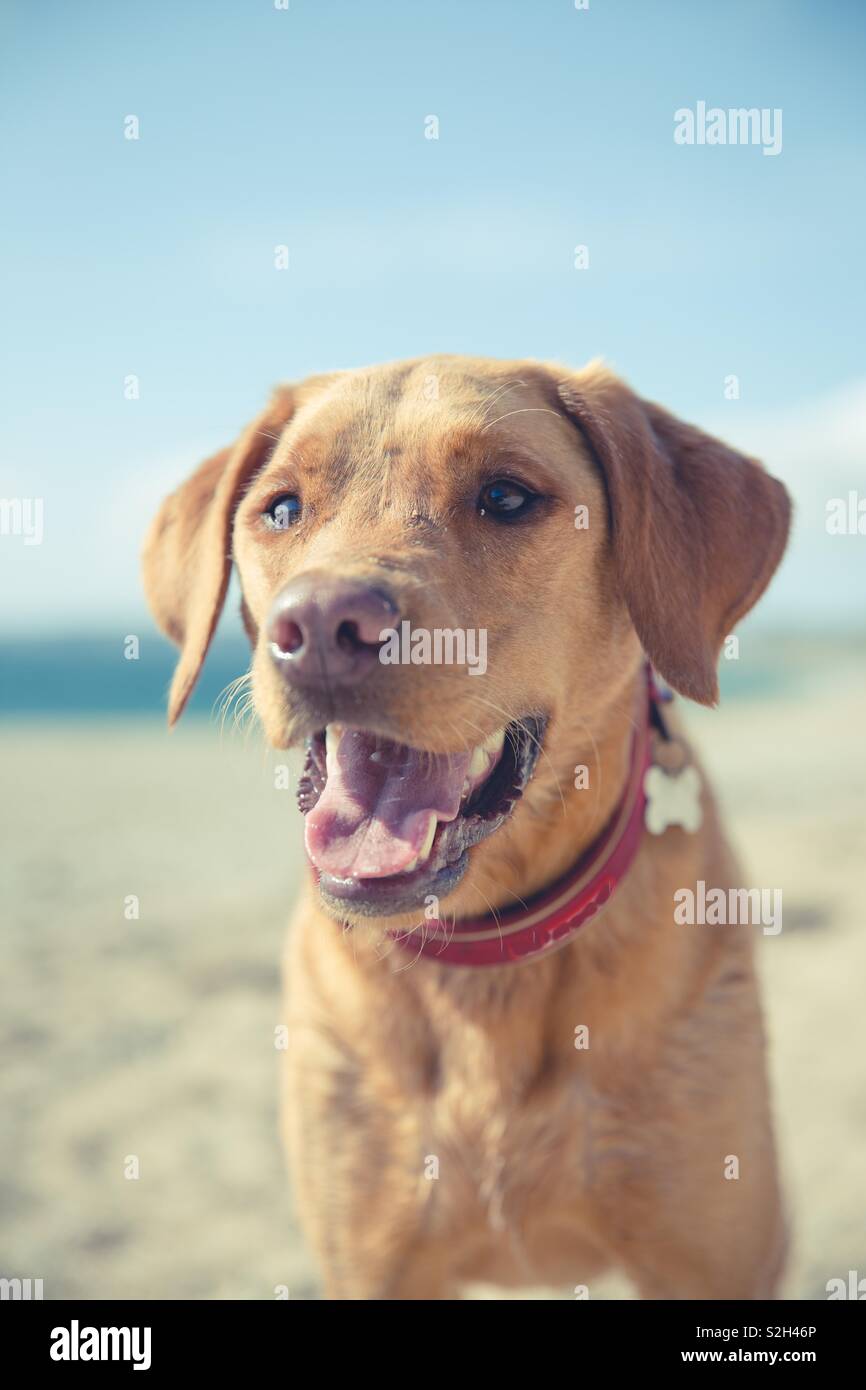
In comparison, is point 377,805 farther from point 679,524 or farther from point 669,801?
point 679,524

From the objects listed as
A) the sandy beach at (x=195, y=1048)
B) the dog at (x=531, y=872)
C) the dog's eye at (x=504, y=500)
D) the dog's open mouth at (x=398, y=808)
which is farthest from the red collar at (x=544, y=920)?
the dog's eye at (x=504, y=500)

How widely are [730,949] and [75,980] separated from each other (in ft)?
14.2

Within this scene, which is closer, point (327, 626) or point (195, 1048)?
point (327, 626)

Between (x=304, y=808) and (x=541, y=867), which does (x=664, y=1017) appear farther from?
(x=304, y=808)

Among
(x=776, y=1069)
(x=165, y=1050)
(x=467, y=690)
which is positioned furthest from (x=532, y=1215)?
(x=165, y=1050)

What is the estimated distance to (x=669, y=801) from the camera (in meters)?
2.90

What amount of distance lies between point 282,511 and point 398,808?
0.87 meters

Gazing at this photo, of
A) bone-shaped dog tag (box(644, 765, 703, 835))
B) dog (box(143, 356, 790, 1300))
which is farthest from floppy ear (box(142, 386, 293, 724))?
bone-shaped dog tag (box(644, 765, 703, 835))

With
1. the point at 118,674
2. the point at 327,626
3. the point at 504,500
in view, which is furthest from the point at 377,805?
the point at 118,674

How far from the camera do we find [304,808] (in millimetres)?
2531

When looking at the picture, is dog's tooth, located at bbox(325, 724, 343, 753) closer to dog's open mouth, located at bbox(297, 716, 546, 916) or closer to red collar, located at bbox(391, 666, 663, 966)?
dog's open mouth, located at bbox(297, 716, 546, 916)

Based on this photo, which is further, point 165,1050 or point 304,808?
point 165,1050

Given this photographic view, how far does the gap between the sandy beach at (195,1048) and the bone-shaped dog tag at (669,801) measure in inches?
38.1
